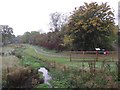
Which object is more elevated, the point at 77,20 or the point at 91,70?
the point at 77,20

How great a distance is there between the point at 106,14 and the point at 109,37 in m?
2.40

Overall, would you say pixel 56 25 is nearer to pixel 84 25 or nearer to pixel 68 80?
pixel 84 25

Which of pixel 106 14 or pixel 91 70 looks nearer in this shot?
pixel 91 70

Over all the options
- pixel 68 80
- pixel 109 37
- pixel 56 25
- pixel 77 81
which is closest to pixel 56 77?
pixel 68 80

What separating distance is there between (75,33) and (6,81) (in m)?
16.0

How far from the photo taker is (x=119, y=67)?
11.1 metres

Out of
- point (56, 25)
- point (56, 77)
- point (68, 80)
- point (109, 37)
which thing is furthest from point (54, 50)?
point (68, 80)

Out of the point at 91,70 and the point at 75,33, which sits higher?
the point at 75,33

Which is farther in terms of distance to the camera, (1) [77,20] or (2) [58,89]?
(1) [77,20]

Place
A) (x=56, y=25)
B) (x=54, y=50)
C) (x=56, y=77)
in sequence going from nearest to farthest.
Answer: (x=56, y=77)
(x=54, y=50)
(x=56, y=25)

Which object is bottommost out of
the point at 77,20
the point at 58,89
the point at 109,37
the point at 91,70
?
the point at 58,89

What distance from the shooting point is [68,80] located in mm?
11281

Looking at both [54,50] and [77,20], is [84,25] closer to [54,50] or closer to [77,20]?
[77,20]

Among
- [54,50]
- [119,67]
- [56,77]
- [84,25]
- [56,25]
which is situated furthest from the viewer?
[56,25]
